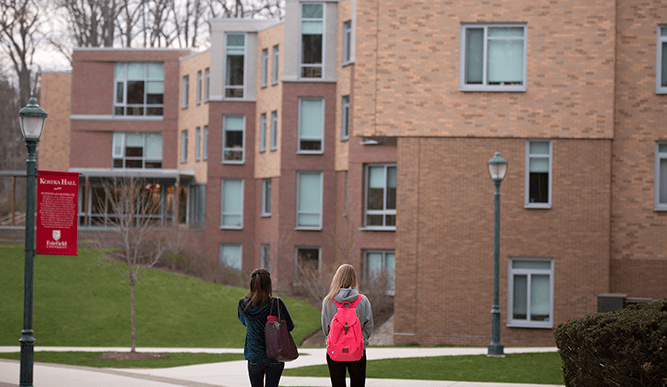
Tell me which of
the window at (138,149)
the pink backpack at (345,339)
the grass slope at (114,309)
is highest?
the window at (138,149)

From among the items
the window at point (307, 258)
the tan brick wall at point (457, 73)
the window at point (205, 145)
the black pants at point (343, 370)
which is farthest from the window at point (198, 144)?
the black pants at point (343, 370)

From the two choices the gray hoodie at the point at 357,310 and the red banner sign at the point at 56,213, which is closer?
the gray hoodie at the point at 357,310

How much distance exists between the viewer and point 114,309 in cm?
2684

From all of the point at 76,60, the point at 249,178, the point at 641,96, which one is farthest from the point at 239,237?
the point at 641,96

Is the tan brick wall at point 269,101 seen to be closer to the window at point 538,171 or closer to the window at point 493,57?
the window at point 493,57

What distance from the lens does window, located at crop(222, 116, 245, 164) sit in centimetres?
4119

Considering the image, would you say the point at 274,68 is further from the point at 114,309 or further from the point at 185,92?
the point at 114,309

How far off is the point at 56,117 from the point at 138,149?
802cm

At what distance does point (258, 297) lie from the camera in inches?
339

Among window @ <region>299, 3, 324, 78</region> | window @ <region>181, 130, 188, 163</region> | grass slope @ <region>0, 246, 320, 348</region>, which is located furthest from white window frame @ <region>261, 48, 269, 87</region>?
grass slope @ <region>0, 246, 320, 348</region>

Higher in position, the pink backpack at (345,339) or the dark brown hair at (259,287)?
the dark brown hair at (259,287)

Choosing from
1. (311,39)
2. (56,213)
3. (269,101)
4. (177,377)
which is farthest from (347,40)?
(56,213)

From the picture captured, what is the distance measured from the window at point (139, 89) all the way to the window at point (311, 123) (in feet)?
44.8

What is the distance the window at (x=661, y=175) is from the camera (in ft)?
69.8
